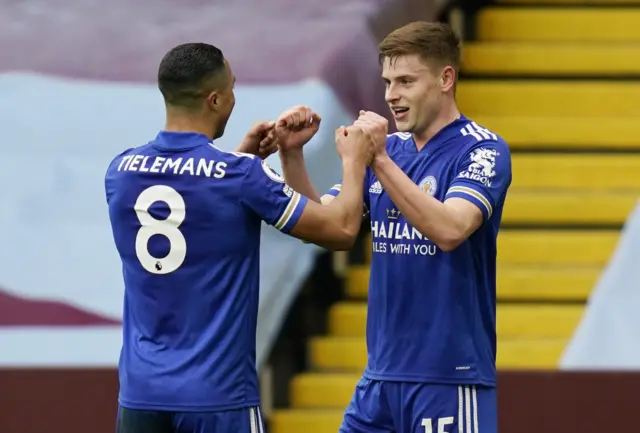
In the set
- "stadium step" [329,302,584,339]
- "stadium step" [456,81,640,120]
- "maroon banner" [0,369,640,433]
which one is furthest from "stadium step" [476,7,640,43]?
"maroon banner" [0,369,640,433]

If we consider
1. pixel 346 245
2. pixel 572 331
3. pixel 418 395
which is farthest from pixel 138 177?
pixel 572 331

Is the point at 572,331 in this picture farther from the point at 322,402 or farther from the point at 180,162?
the point at 180,162

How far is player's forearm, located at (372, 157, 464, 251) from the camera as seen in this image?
4094 millimetres

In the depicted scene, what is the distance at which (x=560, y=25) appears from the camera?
908 cm

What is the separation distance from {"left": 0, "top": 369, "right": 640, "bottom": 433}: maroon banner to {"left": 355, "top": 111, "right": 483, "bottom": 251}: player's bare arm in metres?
2.92

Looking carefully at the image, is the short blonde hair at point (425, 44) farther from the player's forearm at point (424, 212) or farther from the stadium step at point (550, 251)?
the stadium step at point (550, 251)

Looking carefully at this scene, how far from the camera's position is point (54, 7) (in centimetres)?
816

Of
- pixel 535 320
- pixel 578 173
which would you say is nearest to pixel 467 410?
pixel 535 320

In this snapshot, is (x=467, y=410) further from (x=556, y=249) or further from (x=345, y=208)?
(x=556, y=249)

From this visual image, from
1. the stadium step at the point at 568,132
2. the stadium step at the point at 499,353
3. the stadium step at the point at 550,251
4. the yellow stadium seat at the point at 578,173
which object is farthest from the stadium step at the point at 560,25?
A: the stadium step at the point at 499,353

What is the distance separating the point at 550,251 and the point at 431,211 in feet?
12.5

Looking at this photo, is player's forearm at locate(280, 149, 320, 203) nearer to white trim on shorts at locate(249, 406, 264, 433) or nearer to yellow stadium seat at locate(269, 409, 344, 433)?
white trim on shorts at locate(249, 406, 264, 433)

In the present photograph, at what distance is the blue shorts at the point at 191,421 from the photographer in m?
4.05

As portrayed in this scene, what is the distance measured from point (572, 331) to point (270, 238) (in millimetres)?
1660
